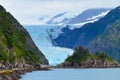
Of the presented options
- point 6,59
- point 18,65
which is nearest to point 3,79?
point 6,59

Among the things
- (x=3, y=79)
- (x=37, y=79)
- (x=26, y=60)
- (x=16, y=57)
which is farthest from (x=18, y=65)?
(x=3, y=79)

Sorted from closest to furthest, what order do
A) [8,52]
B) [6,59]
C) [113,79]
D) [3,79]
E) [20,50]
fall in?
[3,79]
[113,79]
[6,59]
[8,52]
[20,50]

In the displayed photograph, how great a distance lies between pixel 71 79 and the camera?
408 feet

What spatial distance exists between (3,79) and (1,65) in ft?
120

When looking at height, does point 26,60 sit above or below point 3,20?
below

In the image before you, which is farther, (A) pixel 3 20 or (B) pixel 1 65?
(A) pixel 3 20

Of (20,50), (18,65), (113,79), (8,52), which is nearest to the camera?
(113,79)

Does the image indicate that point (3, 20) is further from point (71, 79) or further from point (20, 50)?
point (71, 79)

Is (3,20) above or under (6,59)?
above

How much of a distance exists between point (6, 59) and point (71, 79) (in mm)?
18612

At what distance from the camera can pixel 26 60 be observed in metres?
188

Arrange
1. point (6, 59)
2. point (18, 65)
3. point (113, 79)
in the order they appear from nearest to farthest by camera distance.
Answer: point (113, 79) → point (6, 59) → point (18, 65)

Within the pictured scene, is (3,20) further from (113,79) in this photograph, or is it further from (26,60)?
(113,79)

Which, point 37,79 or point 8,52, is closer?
point 37,79
